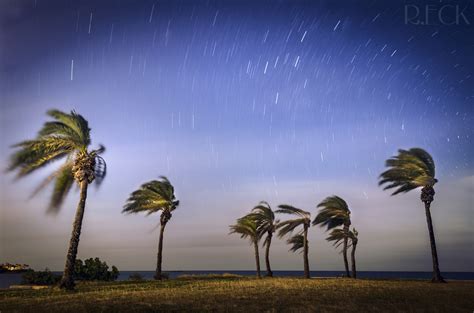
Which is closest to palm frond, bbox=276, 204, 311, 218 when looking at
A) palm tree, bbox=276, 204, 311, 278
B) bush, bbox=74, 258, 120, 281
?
palm tree, bbox=276, 204, 311, 278

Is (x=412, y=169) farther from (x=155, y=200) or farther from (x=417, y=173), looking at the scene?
(x=155, y=200)

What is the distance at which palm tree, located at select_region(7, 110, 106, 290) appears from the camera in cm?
2152

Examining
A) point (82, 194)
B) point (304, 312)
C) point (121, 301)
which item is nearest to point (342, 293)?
point (304, 312)

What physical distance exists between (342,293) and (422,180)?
18.1 metres

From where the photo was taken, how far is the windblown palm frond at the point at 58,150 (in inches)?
848

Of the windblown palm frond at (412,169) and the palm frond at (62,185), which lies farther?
the windblown palm frond at (412,169)

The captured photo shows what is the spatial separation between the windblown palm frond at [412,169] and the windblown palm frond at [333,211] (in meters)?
7.38

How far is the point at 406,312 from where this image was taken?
12.6m

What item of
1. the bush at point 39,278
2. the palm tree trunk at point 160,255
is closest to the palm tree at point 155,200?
the palm tree trunk at point 160,255

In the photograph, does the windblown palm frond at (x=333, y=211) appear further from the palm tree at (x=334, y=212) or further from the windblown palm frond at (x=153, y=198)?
the windblown palm frond at (x=153, y=198)

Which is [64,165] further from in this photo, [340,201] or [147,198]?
[340,201]

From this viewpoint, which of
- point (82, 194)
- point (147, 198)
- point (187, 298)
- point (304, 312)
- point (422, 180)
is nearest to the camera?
point (304, 312)

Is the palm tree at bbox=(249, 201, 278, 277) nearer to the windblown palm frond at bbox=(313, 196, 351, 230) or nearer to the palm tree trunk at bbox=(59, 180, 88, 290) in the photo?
the windblown palm frond at bbox=(313, 196, 351, 230)

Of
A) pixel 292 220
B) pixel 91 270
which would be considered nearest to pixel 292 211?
pixel 292 220
